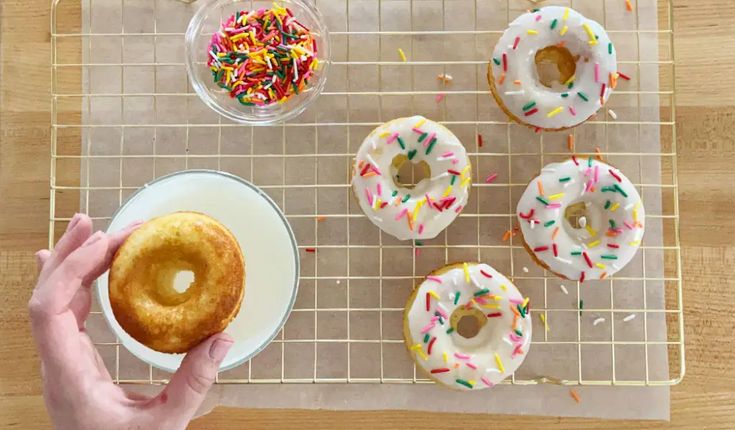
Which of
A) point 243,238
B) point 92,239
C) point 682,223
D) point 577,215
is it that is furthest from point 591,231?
point 92,239

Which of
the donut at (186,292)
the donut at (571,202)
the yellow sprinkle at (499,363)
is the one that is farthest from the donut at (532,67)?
the donut at (186,292)

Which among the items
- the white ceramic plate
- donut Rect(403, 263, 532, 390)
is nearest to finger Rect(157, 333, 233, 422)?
→ the white ceramic plate

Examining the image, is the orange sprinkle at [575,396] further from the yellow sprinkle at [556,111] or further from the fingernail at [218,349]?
the fingernail at [218,349]

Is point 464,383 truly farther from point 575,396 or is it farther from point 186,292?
point 186,292

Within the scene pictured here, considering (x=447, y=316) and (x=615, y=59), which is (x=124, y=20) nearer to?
(x=447, y=316)

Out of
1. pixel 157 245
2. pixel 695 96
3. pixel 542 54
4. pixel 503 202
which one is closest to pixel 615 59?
pixel 542 54

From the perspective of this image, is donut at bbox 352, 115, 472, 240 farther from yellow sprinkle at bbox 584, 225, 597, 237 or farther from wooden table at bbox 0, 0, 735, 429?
wooden table at bbox 0, 0, 735, 429
